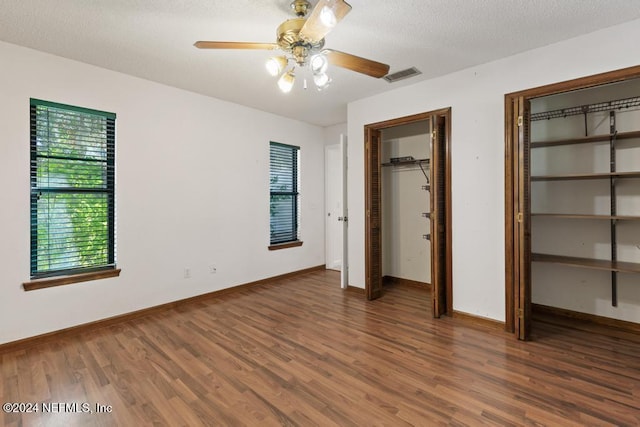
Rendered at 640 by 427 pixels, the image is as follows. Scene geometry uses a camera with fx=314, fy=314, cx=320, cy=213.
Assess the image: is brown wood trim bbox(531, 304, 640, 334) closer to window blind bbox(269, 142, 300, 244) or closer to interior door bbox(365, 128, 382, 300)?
interior door bbox(365, 128, 382, 300)

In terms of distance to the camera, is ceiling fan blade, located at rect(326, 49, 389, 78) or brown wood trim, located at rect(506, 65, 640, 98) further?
brown wood trim, located at rect(506, 65, 640, 98)

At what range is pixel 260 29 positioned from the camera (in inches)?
95.2

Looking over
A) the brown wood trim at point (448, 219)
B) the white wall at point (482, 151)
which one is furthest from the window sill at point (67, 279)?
the white wall at point (482, 151)

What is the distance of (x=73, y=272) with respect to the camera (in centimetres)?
302

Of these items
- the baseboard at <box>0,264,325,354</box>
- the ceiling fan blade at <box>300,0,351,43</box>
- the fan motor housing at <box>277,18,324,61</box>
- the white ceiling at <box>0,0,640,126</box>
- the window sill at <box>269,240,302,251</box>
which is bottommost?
the baseboard at <box>0,264,325,354</box>

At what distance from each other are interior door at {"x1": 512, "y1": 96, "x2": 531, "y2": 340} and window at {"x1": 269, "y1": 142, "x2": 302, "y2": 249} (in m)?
3.23

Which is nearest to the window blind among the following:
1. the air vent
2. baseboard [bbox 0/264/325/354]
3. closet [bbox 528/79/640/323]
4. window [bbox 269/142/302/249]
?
window [bbox 269/142/302/249]

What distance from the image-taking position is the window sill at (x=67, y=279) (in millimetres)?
2768

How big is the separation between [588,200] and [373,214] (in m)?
2.20

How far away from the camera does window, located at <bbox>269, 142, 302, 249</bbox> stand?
16.2ft

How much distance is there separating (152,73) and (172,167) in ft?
3.32

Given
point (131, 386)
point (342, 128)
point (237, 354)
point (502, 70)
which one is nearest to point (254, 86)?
point (342, 128)

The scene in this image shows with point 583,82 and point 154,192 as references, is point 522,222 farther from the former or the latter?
point 154,192

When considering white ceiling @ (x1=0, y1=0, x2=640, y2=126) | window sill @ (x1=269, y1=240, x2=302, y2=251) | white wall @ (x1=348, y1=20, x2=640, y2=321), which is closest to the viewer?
white ceiling @ (x1=0, y1=0, x2=640, y2=126)
